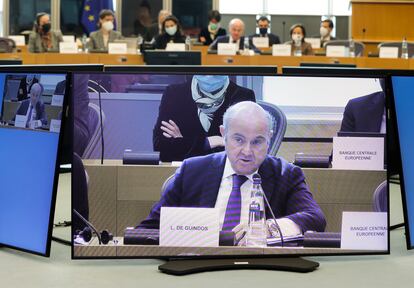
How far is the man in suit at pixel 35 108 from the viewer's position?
242cm

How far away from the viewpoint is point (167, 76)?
7.82ft

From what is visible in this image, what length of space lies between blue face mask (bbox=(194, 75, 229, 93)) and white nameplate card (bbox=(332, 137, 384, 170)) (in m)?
0.36

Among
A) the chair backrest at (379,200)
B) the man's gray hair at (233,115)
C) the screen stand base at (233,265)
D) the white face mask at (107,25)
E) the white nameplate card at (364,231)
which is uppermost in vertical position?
the white face mask at (107,25)

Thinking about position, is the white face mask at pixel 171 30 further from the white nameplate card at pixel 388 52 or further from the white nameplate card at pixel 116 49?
the white nameplate card at pixel 388 52

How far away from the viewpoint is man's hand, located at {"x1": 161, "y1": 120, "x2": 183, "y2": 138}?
2365 mm

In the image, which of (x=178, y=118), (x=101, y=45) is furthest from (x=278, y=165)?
(x=101, y=45)

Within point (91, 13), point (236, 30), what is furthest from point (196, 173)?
point (91, 13)

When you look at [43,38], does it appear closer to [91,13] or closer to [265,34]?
[265,34]

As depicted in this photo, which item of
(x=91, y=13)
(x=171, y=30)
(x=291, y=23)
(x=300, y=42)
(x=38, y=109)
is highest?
(x=91, y=13)

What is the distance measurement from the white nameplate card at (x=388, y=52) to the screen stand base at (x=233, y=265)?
7.78 metres

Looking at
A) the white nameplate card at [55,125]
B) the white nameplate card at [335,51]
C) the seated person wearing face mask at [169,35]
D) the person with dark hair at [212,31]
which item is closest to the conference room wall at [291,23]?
the person with dark hair at [212,31]

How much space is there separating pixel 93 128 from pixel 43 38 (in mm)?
8784

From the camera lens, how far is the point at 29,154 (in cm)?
248

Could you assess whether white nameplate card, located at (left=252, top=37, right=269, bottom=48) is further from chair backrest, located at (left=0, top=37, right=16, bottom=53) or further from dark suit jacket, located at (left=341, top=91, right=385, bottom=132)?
dark suit jacket, located at (left=341, top=91, right=385, bottom=132)
